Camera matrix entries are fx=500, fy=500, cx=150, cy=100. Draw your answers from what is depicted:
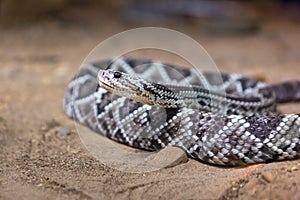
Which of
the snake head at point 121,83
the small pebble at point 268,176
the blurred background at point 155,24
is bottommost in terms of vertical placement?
the blurred background at point 155,24

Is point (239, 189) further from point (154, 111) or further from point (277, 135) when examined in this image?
point (154, 111)

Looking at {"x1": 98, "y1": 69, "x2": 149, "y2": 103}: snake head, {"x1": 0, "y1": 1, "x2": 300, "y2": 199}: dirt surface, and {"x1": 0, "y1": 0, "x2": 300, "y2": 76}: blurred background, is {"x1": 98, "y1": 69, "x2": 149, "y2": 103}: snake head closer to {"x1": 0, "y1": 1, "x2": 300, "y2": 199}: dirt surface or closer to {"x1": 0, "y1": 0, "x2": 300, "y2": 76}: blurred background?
{"x1": 0, "y1": 1, "x2": 300, "y2": 199}: dirt surface

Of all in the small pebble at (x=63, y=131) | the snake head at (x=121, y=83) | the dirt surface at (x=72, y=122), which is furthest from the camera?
the small pebble at (x=63, y=131)

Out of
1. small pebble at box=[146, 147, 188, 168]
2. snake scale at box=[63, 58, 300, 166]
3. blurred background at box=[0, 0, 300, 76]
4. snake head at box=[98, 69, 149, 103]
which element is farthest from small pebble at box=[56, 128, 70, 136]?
blurred background at box=[0, 0, 300, 76]

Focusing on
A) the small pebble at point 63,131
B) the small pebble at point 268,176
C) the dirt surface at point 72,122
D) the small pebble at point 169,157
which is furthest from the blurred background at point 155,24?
the small pebble at point 268,176

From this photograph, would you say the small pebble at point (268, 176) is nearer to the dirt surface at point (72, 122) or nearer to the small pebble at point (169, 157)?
the dirt surface at point (72, 122)

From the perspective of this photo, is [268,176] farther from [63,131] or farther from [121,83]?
[63,131]

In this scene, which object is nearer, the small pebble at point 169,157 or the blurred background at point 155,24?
the small pebble at point 169,157
